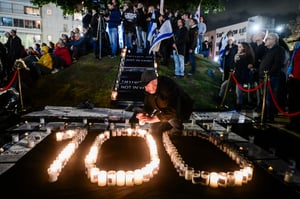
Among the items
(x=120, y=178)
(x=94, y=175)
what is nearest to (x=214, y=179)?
(x=120, y=178)

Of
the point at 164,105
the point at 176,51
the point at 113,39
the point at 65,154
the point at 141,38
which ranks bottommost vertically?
the point at 65,154

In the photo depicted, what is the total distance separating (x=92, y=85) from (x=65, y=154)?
267 inches

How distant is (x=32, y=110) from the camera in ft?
27.1

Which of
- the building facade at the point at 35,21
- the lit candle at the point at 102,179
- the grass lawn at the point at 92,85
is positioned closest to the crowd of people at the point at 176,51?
the grass lawn at the point at 92,85

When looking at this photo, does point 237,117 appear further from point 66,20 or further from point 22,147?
point 66,20

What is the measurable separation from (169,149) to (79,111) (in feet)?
14.8

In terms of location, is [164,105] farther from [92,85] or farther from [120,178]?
[92,85]

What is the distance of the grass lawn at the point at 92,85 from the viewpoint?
948 centimetres

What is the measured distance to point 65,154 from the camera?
4105 millimetres

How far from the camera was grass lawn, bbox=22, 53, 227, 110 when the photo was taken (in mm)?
9484

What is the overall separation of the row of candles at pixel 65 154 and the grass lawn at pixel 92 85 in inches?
151

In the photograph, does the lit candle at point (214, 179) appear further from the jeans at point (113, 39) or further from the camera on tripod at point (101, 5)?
the camera on tripod at point (101, 5)

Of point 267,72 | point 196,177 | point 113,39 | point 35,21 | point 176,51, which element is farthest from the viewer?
point 35,21

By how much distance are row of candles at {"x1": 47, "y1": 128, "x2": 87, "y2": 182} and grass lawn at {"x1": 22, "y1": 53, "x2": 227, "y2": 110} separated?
3840mm
